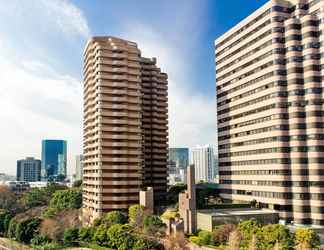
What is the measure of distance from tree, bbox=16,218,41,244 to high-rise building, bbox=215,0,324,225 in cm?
4805

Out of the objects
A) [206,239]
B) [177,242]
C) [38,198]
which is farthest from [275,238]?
[38,198]

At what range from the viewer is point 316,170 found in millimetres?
76625

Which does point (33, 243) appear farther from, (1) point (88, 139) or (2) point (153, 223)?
(1) point (88, 139)

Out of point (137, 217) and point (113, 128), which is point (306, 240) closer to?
point (137, 217)

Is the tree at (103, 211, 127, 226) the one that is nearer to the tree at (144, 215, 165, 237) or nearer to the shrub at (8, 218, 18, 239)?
the tree at (144, 215, 165, 237)

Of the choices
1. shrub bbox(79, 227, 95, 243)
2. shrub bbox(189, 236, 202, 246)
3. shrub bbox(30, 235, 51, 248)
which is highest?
shrub bbox(189, 236, 202, 246)

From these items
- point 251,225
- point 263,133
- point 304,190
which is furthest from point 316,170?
point 251,225

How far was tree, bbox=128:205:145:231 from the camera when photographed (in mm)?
74938

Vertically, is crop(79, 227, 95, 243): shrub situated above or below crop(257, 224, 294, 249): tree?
below

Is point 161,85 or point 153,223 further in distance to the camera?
point 161,85

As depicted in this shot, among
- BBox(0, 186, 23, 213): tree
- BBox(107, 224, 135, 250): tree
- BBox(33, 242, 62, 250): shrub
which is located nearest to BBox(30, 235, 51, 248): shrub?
BBox(33, 242, 62, 250): shrub

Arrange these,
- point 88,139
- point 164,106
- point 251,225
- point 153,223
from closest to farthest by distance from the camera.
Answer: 1. point 251,225
2. point 153,223
3. point 88,139
4. point 164,106

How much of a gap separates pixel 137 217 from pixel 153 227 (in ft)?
25.9

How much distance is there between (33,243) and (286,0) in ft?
247
